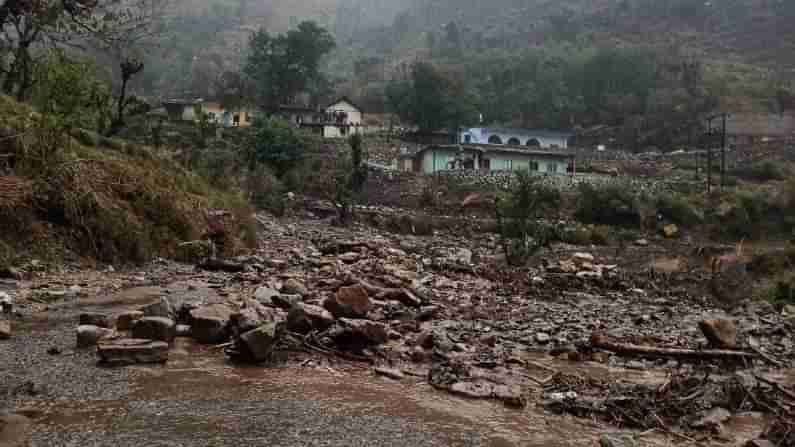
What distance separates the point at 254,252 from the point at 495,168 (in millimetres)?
40537

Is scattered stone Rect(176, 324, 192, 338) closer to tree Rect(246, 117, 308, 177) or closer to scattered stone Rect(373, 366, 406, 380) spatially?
scattered stone Rect(373, 366, 406, 380)

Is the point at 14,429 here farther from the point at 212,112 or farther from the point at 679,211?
the point at 212,112

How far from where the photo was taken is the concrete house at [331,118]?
2626 inches

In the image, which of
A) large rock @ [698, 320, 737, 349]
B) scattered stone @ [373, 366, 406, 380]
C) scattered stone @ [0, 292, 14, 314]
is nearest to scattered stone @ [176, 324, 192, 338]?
scattered stone @ [0, 292, 14, 314]

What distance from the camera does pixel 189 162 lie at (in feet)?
86.1

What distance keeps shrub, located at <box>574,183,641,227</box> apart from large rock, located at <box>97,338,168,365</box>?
38.3 meters

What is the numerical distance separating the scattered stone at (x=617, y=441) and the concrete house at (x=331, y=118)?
61.8 meters

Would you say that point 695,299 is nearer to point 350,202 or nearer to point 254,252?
point 254,252

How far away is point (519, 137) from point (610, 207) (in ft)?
91.9

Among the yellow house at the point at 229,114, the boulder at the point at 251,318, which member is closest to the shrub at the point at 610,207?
the boulder at the point at 251,318

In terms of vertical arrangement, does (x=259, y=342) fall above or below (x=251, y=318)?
below

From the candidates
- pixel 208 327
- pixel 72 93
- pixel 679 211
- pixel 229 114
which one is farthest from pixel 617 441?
pixel 229 114

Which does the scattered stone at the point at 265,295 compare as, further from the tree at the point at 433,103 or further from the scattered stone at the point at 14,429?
the tree at the point at 433,103

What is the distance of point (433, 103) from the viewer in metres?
66.3
